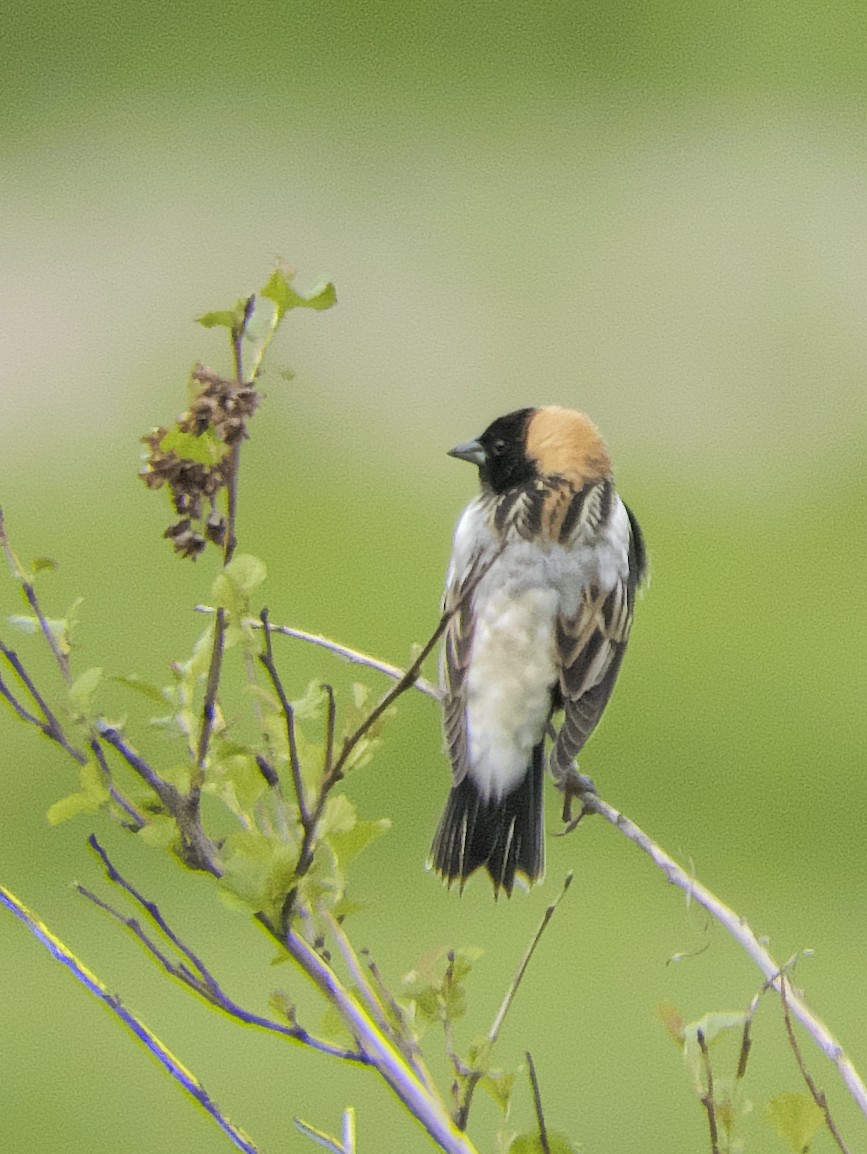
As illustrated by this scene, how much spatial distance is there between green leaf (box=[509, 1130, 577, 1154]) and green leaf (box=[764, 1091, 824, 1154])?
112 millimetres

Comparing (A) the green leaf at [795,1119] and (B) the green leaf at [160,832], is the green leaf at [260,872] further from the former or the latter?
(A) the green leaf at [795,1119]

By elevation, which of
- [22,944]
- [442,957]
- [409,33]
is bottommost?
[22,944]

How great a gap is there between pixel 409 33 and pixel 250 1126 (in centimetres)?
603

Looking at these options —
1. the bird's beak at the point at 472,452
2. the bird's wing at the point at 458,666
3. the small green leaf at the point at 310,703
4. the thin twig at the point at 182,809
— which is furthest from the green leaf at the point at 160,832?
the bird's beak at the point at 472,452

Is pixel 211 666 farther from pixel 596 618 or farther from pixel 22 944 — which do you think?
pixel 22 944

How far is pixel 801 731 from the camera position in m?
4.81

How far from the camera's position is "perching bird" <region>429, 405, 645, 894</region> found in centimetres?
177

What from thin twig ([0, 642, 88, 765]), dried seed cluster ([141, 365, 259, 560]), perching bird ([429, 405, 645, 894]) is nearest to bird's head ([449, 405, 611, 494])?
perching bird ([429, 405, 645, 894])

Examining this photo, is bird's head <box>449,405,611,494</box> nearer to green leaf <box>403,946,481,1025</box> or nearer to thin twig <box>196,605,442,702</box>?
thin twig <box>196,605,442,702</box>

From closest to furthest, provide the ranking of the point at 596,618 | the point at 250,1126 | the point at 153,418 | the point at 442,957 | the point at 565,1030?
the point at 442,957 < the point at 596,618 < the point at 250,1126 < the point at 565,1030 < the point at 153,418

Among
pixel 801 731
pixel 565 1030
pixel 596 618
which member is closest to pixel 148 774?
pixel 596 618

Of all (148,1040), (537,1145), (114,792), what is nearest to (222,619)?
(114,792)

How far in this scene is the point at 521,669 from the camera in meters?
1.78

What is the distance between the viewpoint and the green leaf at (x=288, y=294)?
947 mm
